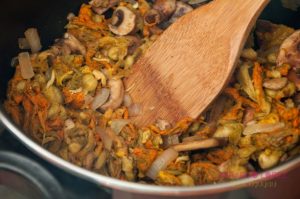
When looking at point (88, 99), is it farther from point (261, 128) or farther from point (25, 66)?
point (261, 128)

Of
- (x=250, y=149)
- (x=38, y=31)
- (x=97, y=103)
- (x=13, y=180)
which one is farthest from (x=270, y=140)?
(x=38, y=31)

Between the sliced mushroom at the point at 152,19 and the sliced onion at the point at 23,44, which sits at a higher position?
the sliced onion at the point at 23,44

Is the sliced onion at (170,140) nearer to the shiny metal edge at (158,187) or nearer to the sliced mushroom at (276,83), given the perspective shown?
the sliced mushroom at (276,83)

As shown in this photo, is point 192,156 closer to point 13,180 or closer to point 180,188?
point 180,188

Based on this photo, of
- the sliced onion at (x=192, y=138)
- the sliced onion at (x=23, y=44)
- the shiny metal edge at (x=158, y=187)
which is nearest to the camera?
the shiny metal edge at (x=158, y=187)

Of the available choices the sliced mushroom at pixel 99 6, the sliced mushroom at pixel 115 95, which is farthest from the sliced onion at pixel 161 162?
the sliced mushroom at pixel 99 6

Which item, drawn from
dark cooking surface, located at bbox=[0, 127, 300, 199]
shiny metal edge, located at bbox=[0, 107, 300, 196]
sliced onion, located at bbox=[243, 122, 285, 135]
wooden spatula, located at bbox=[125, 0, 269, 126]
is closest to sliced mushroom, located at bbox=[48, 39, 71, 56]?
wooden spatula, located at bbox=[125, 0, 269, 126]
